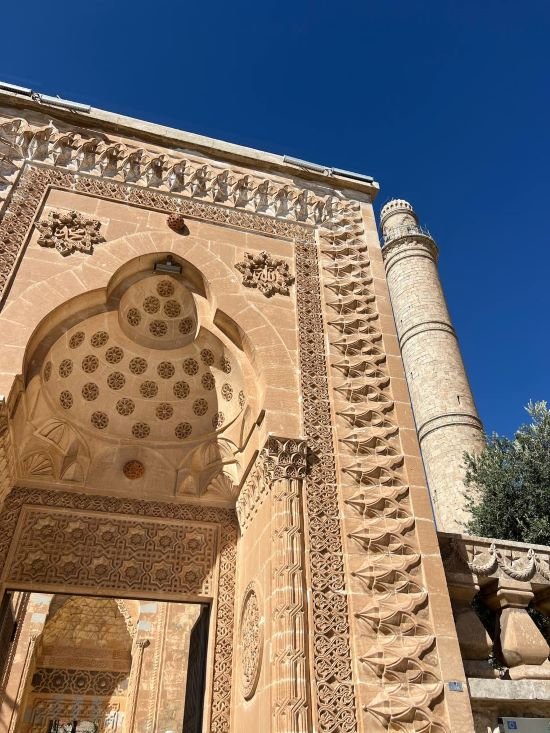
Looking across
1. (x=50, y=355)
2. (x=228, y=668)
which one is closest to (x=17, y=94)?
(x=50, y=355)

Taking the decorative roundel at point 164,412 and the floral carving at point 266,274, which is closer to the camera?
the floral carving at point 266,274

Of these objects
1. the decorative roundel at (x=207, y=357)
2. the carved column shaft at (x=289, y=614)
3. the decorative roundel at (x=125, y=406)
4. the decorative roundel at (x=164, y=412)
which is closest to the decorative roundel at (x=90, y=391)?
the decorative roundel at (x=125, y=406)

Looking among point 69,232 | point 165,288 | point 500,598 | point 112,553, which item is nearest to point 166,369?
point 165,288

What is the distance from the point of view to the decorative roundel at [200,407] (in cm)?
745

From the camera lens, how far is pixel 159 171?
24.8ft

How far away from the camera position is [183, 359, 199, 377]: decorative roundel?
7409 millimetres

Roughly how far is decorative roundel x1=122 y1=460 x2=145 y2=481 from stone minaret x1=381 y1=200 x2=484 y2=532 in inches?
401

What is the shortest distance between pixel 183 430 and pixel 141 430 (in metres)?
0.55

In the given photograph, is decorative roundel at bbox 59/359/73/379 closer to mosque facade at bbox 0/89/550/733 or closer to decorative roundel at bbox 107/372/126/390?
mosque facade at bbox 0/89/550/733

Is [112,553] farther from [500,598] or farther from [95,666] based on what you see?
[95,666]

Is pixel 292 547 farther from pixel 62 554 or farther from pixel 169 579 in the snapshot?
pixel 62 554

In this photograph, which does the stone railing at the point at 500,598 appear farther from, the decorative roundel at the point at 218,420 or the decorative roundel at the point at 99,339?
the decorative roundel at the point at 99,339

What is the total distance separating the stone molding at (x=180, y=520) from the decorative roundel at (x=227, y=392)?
1431 millimetres

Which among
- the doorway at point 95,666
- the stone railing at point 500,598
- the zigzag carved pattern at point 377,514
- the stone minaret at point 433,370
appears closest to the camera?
the zigzag carved pattern at point 377,514
